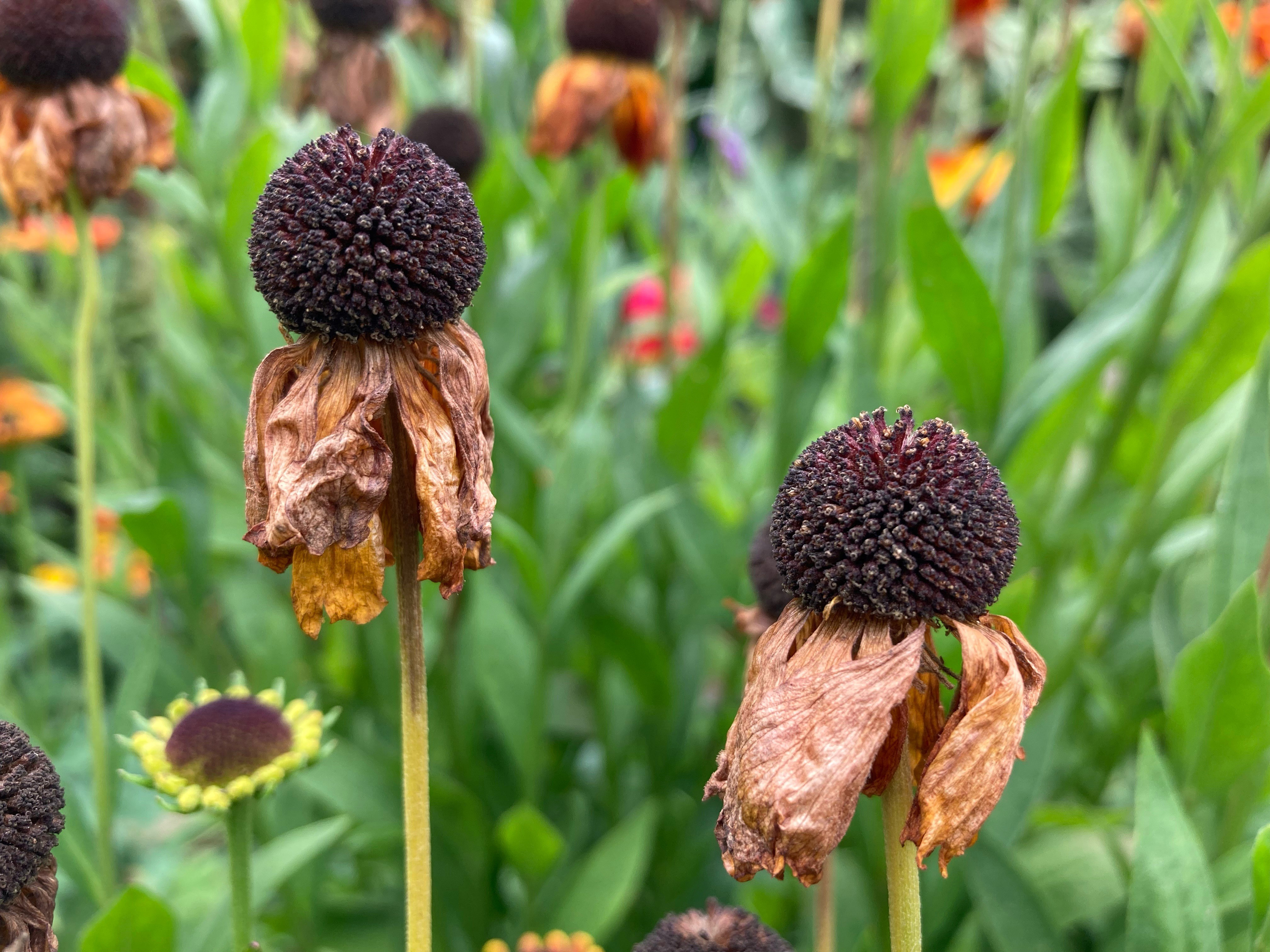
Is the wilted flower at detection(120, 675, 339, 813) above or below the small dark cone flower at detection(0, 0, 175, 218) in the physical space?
below

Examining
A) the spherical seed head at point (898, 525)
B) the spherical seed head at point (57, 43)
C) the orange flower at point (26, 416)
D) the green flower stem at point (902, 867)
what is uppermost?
the spherical seed head at point (57, 43)

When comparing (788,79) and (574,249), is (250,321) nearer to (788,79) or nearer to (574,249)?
Result: (574,249)

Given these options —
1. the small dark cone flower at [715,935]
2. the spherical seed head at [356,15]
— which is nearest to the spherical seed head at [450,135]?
the spherical seed head at [356,15]

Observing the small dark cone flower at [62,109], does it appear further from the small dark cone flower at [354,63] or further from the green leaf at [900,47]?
the green leaf at [900,47]

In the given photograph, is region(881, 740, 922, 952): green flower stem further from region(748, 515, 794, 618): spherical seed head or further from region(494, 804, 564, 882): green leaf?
region(494, 804, 564, 882): green leaf

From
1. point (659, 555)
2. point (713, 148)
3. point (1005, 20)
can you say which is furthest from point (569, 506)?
A: point (1005, 20)

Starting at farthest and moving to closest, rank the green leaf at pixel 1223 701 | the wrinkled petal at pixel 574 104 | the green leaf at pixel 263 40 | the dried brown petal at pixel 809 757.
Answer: the wrinkled petal at pixel 574 104 → the green leaf at pixel 263 40 → the green leaf at pixel 1223 701 → the dried brown petal at pixel 809 757

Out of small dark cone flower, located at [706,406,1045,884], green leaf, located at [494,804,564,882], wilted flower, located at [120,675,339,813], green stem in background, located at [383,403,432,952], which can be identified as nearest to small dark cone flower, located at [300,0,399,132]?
green leaf, located at [494,804,564,882]

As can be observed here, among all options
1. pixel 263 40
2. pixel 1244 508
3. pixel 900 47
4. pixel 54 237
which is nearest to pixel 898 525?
pixel 1244 508
